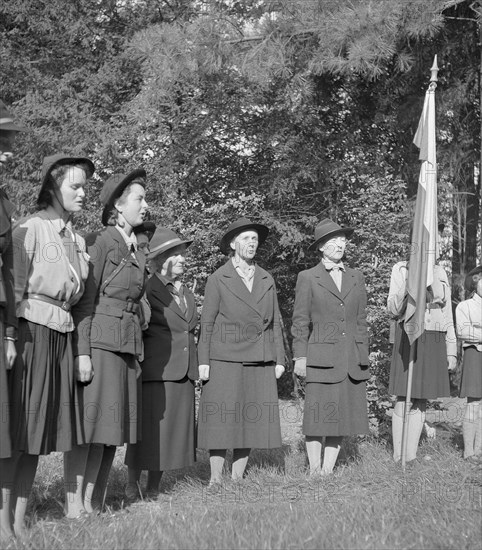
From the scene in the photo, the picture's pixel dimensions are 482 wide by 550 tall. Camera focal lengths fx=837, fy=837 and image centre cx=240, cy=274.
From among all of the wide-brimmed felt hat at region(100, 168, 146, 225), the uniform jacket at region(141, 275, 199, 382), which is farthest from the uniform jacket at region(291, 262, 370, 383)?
the wide-brimmed felt hat at region(100, 168, 146, 225)

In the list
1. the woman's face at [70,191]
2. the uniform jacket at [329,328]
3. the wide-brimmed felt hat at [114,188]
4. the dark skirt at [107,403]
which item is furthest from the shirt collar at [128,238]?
the uniform jacket at [329,328]

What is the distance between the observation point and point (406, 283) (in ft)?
23.7

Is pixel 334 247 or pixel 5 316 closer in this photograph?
pixel 5 316

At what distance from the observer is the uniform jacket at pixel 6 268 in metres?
4.58

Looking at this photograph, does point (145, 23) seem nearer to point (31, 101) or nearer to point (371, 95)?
point (31, 101)

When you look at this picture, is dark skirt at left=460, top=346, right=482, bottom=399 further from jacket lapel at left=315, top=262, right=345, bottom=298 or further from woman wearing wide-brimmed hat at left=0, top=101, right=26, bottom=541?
woman wearing wide-brimmed hat at left=0, top=101, right=26, bottom=541

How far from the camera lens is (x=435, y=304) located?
7422mm

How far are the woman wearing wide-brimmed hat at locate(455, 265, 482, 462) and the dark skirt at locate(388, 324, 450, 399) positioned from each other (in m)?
0.35

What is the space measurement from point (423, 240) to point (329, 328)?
1.09 meters

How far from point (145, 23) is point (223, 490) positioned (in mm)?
12424

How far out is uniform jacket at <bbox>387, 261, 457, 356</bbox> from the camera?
24.2 ft

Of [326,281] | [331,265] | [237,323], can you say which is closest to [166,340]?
[237,323]

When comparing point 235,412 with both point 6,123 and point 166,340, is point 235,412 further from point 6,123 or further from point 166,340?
point 6,123

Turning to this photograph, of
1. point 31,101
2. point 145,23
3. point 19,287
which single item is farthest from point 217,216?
point 19,287
